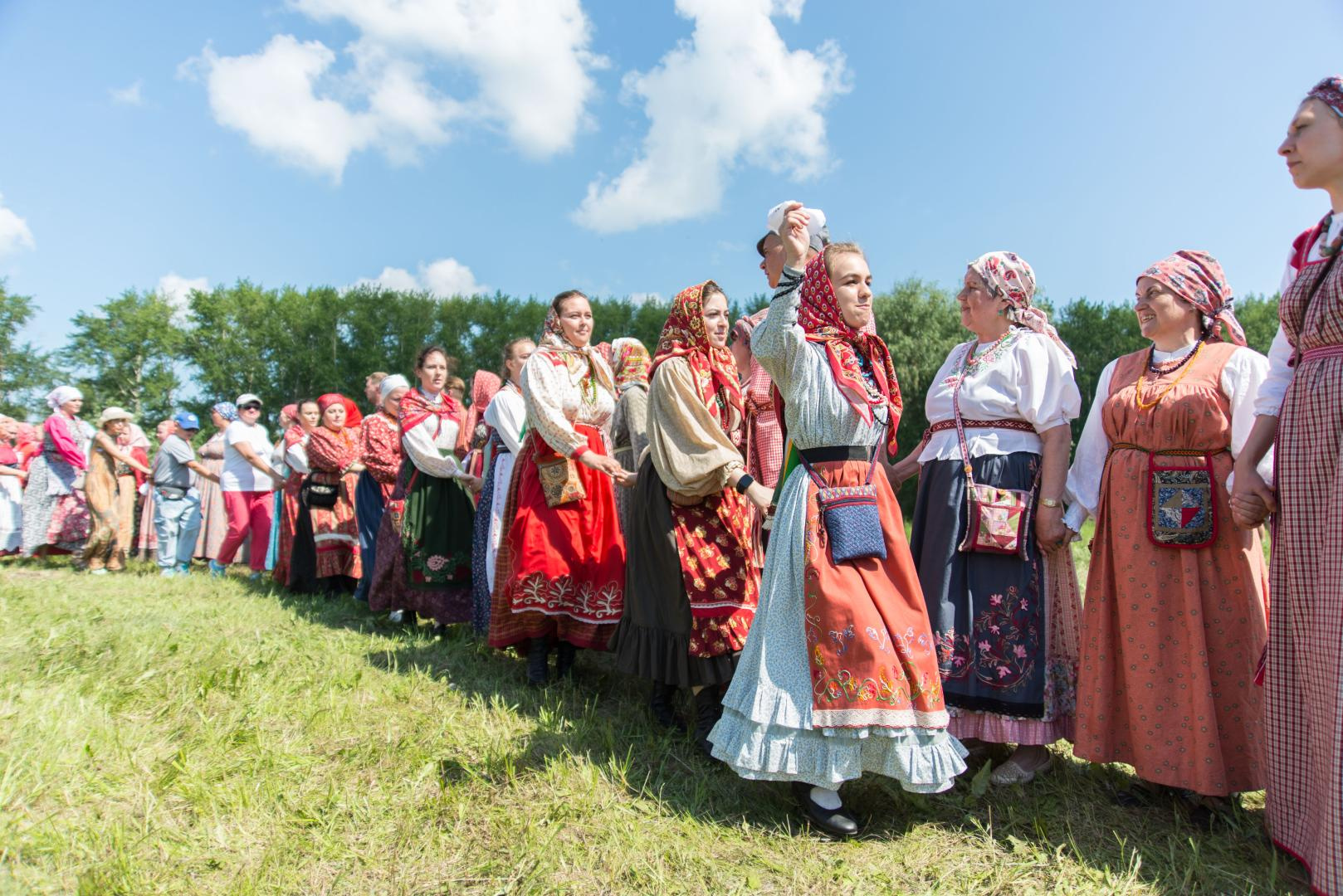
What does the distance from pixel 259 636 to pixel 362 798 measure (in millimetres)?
2526

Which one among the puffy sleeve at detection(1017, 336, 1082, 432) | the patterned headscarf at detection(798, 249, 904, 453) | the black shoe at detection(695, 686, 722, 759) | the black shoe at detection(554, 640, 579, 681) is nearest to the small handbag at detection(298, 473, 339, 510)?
the black shoe at detection(554, 640, 579, 681)

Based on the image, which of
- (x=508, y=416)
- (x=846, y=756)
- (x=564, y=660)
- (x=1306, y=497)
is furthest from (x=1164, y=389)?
(x=508, y=416)

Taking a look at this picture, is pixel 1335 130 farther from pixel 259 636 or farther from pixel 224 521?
pixel 224 521

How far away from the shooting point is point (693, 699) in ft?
12.5

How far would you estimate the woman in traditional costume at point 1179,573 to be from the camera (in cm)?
264

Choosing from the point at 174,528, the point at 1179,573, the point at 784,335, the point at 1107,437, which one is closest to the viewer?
the point at 784,335

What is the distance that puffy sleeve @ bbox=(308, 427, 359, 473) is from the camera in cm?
671

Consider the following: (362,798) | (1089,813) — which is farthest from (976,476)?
(362,798)

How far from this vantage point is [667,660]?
3.38 metres

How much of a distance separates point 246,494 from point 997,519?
8.10m

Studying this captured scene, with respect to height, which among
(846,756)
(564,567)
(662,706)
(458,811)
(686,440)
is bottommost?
(458,811)

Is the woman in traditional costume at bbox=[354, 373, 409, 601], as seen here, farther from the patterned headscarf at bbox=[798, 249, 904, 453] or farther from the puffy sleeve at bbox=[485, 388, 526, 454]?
the patterned headscarf at bbox=[798, 249, 904, 453]

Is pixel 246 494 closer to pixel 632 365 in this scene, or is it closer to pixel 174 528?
pixel 174 528

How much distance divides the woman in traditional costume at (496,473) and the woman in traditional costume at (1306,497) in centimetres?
330
